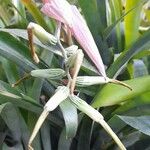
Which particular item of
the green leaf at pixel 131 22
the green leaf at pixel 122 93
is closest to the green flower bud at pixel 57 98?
the green leaf at pixel 122 93

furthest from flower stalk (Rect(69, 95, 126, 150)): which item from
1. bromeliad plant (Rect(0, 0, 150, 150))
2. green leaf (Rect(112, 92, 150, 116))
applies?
green leaf (Rect(112, 92, 150, 116))

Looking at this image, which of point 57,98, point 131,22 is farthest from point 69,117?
point 131,22

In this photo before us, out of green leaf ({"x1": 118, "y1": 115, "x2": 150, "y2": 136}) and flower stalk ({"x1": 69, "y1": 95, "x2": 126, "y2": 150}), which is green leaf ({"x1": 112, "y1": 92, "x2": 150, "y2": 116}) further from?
flower stalk ({"x1": 69, "y1": 95, "x2": 126, "y2": 150})

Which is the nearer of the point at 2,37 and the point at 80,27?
the point at 80,27

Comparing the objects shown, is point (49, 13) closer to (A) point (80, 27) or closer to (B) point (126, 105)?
(A) point (80, 27)

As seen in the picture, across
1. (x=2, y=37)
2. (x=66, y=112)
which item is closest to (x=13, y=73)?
(x=2, y=37)

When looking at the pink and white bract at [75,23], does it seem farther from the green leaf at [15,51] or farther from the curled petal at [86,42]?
the green leaf at [15,51]
